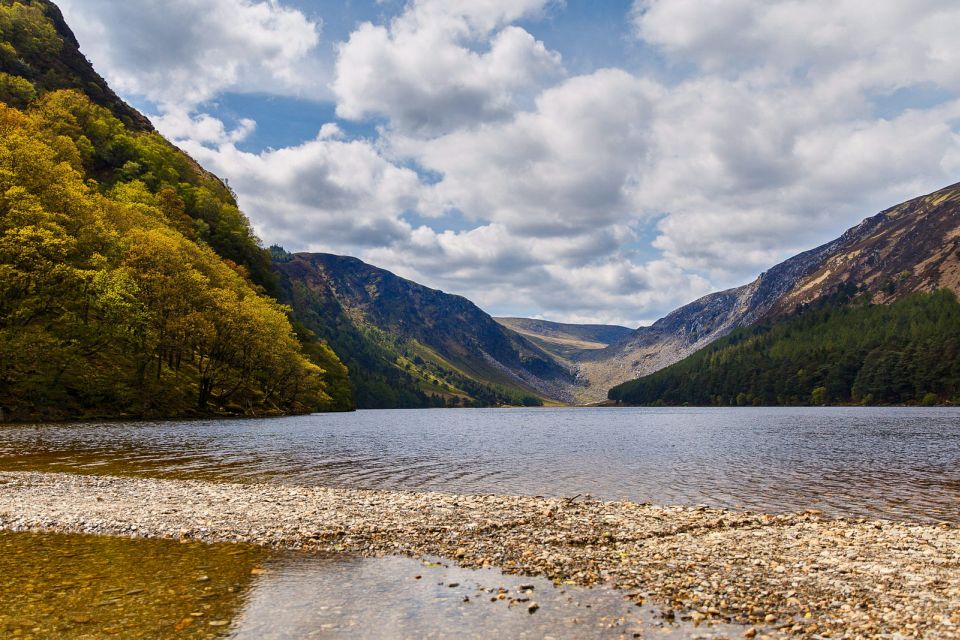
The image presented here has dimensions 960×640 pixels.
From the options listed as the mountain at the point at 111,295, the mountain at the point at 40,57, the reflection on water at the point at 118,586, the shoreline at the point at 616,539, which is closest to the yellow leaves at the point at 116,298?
the mountain at the point at 111,295

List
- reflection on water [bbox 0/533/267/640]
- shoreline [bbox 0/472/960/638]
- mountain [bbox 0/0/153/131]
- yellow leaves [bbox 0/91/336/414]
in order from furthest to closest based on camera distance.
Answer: mountain [bbox 0/0/153/131]
yellow leaves [bbox 0/91/336/414]
shoreline [bbox 0/472/960/638]
reflection on water [bbox 0/533/267/640]

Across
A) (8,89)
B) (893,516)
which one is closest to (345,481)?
(893,516)

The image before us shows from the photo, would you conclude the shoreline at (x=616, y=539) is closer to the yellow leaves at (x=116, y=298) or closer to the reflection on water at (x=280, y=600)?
the reflection on water at (x=280, y=600)

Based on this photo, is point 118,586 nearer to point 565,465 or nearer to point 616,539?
point 616,539

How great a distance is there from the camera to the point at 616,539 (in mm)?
19969

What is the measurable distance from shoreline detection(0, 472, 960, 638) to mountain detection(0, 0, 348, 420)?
45809 millimetres

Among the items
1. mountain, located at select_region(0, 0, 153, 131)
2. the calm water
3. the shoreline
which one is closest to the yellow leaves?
the calm water

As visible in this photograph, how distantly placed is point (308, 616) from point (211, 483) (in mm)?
22442

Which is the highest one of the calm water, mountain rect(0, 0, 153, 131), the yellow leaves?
mountain rect(0, 0, 153, 131)

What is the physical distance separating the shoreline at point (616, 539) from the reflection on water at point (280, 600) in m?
1.32

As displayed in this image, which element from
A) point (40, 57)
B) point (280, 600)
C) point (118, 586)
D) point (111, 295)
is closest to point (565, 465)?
point (280, 600)

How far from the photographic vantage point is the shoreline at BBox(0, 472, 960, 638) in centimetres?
1338

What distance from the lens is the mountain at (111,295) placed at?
65375 millimetres

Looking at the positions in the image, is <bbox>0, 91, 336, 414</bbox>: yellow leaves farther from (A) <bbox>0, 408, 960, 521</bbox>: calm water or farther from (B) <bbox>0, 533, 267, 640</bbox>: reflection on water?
(B) <bbox>0, 533, 267, 640</bbox>: reflection on water
